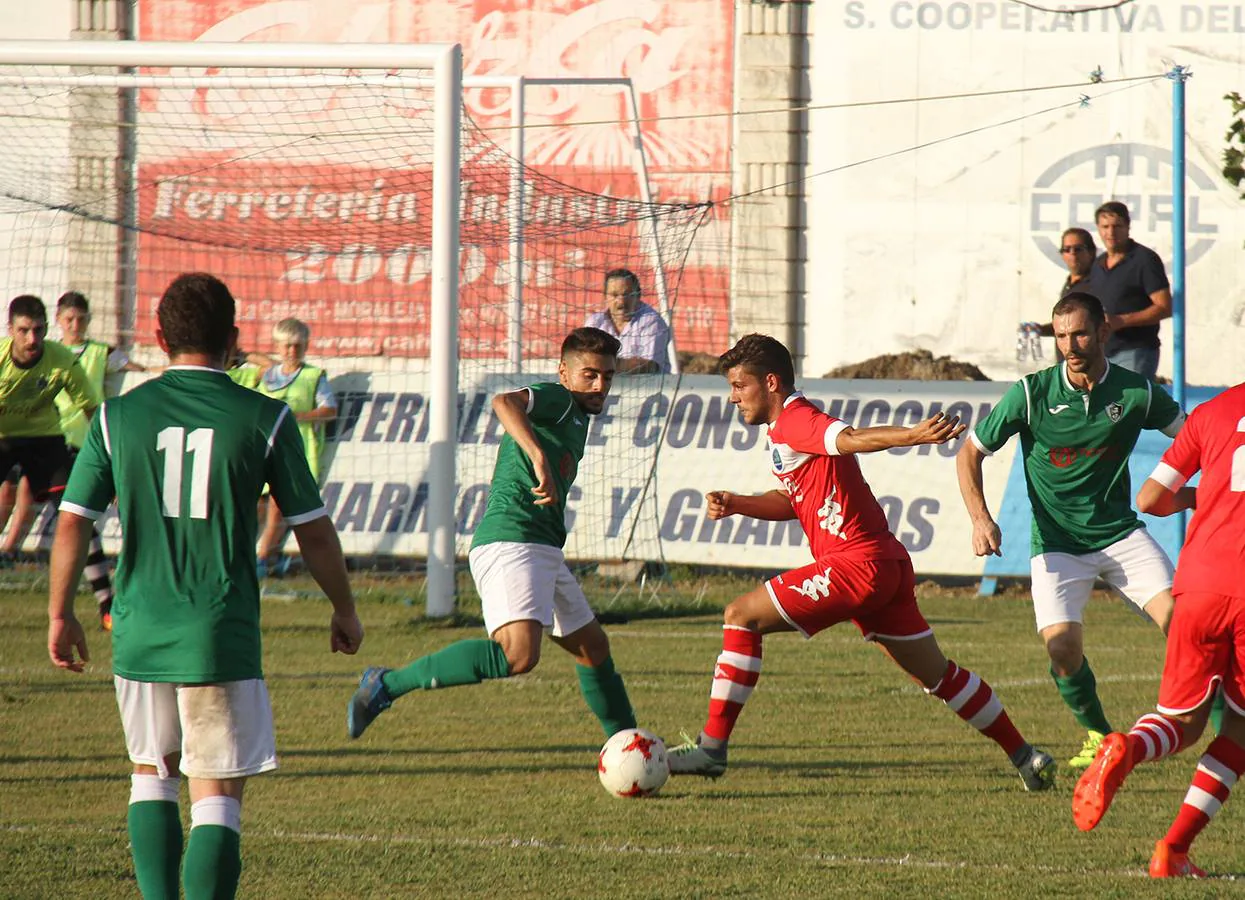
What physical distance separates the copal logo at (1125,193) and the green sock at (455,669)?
1597 cm

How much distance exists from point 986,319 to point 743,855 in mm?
17284

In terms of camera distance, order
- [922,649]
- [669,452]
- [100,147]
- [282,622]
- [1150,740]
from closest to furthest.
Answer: [1150,740]
[922,649]
[282,622]
[669,452]
[100,147]

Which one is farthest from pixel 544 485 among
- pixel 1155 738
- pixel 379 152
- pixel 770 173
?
pixel 770 173

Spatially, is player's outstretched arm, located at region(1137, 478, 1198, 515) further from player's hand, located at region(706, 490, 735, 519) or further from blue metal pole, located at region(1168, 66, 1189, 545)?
blue metal pole, located at region(1168, 66, 1189, 545)

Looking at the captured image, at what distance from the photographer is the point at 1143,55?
21938mm

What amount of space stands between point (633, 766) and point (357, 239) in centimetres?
1233

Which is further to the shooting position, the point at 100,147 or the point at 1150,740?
the point at 100,147

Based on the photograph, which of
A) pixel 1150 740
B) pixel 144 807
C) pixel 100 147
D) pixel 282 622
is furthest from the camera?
pixel 100 147

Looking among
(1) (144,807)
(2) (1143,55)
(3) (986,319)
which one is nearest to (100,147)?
(3) (986,319)

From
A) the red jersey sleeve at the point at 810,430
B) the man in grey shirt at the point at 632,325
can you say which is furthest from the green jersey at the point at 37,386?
the red jersey sleeve at the point at 810,430

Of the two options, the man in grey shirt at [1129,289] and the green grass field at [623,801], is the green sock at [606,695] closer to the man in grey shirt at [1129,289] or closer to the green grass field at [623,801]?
the green grass field at [623,801]

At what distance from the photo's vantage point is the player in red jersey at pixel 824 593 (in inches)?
280

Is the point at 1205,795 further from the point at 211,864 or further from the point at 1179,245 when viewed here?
the point at 1179,245

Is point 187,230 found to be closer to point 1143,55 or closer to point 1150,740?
point 1143,55
